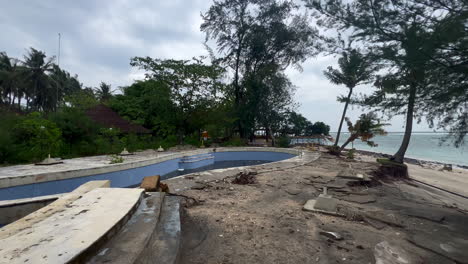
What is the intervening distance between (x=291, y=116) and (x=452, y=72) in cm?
1711

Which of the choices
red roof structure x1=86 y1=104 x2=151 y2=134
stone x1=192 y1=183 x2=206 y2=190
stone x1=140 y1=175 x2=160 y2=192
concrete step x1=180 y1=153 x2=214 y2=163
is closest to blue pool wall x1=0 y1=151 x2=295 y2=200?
concrete step x1=180 y1=153 x2=214 y2=163

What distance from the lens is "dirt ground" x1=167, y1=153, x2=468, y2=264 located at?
7.73ft

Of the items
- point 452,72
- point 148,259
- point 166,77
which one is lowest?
point 148,259

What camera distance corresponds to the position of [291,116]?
20.7m

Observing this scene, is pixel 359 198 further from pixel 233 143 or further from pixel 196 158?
pixel 233 143

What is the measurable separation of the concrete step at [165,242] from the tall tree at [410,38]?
4.45m

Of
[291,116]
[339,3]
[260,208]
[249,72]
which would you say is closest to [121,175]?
[260,208]

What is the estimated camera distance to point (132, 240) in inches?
69.4

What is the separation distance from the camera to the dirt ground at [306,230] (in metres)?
2.36

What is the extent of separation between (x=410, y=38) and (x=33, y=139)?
1118 centimetres

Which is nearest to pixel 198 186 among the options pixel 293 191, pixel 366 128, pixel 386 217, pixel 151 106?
pixel 293 191

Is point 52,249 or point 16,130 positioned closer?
point 52,249

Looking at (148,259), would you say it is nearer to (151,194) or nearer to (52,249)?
(52,249)

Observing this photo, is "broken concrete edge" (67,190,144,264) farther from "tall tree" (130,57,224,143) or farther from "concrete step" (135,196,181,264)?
"tall tree" (130,57,224,143)
